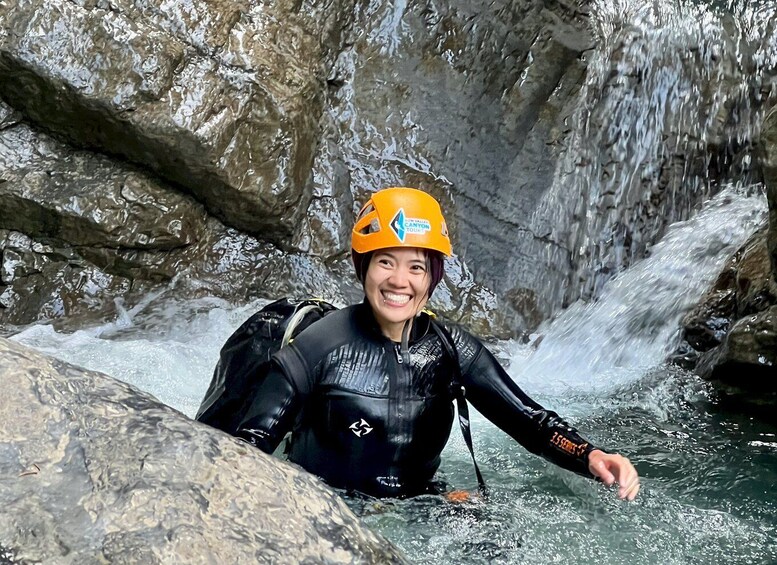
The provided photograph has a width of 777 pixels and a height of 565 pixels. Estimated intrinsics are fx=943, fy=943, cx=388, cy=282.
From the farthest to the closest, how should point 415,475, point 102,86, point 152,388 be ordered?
point 102,86 < point 152,388 < point 415,475

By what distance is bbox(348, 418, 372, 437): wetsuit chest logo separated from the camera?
2.78m

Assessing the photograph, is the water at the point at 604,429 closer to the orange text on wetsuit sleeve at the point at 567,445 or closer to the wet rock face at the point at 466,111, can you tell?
the orange text on wetsuit sleeve at the point at 567,445

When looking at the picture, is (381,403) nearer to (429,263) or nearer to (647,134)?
(429,263)

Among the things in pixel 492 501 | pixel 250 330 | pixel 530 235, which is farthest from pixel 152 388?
pixel 530 235

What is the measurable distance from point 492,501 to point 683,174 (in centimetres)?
421

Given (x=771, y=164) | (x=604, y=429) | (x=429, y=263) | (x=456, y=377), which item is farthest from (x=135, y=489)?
(x=771, y=164)

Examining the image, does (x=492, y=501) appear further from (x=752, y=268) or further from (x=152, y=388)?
(x=752, y=268)

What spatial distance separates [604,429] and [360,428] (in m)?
2.00

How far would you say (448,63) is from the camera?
6773 mm

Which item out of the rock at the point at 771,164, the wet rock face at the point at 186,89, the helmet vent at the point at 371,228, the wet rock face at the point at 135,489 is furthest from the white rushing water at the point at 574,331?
the wet rock face at the point at 135,489

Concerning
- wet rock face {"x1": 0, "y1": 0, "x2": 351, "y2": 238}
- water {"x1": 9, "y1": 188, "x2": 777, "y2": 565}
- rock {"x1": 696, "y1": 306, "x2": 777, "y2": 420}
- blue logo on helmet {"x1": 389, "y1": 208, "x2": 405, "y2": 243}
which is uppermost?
wet rock face {"x1": 0, "y1": 0, "x2": 351, "y2": 238}

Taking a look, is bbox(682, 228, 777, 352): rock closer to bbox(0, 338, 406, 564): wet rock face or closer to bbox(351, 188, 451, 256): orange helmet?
bbox(351, 188, 451, 256): orange helmet

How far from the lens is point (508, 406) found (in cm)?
291

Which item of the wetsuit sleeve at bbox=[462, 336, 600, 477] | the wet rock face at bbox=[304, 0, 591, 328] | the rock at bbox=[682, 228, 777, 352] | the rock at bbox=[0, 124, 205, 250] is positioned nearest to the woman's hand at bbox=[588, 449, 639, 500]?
the wetsuit sleeve at bbox=[462, 336, 600, 477]
